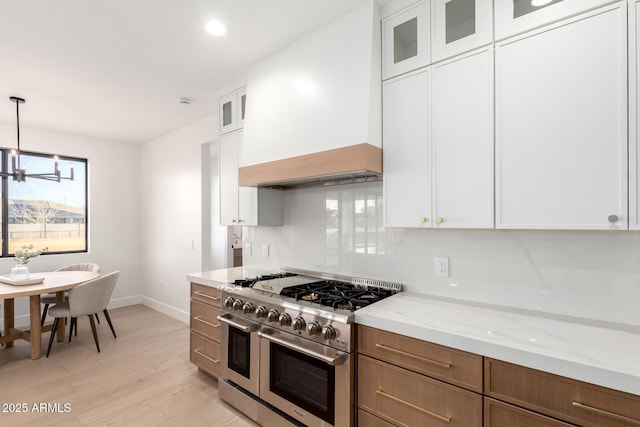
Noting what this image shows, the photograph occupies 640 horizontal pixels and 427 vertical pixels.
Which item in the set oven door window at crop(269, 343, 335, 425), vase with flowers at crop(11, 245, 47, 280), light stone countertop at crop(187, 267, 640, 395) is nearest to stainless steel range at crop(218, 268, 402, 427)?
oven door window at crop(269, 343, 335, 425)

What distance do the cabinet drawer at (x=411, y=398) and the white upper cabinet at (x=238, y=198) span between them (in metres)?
1.56

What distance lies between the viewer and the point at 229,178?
3.06 metres

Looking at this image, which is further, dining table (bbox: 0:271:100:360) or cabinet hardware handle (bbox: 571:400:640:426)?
dining table (bbox: 0:271:100:360)

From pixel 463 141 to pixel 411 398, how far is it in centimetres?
131

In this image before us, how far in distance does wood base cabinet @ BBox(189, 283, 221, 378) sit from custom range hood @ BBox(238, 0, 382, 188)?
1.02 metres

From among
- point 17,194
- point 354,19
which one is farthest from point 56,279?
Result: point 354,19

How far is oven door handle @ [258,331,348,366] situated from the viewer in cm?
172

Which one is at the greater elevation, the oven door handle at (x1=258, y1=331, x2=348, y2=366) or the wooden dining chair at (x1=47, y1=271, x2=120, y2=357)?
the oven door handle at (x1=258, y1=331, x2=348, y2=366)

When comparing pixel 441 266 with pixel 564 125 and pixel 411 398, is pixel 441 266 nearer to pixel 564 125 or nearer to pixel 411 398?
pixel 411 398

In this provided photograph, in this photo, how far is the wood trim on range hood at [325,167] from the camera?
1.88 meters

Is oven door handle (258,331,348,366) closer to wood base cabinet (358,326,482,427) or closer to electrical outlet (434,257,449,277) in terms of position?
wood base cabinet (358,326,482,427)

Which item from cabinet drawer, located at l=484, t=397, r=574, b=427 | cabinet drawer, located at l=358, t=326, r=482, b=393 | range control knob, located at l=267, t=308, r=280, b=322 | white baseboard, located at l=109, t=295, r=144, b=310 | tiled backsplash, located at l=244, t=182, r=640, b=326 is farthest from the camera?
white baseboard, located at l=109, t=295, r=144, b=310

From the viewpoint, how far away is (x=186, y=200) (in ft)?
14.6

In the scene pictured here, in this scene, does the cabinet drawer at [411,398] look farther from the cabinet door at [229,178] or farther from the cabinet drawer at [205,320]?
the cabinet door at [229,178]
